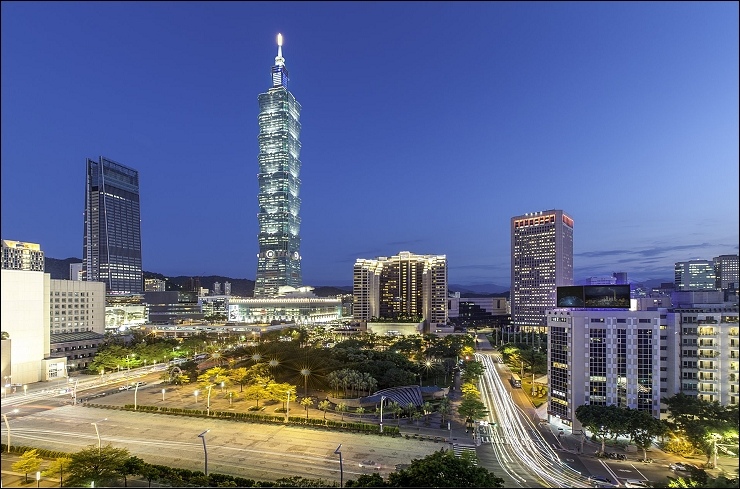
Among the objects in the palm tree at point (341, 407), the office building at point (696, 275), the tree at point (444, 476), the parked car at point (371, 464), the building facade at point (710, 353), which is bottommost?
the palm tree at point (341, 407)

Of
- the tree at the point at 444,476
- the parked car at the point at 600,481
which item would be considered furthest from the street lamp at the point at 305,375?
the parked car at the point at 600,481

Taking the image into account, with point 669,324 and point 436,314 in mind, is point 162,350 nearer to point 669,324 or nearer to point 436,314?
point 669,324

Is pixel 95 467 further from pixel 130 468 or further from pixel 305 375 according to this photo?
pixel 305 375

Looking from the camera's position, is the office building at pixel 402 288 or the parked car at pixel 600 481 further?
the office building at pixel 402 288

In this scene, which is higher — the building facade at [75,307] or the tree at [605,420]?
the building facade at [75,307]

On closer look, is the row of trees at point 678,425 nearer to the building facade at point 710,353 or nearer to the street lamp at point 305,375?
the building facade at point 710,353

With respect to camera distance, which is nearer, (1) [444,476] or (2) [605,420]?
(1) [444,476]

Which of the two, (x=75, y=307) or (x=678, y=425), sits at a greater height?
(x=75, y=307)

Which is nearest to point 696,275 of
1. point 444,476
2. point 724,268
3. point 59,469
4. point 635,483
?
point 724,268
